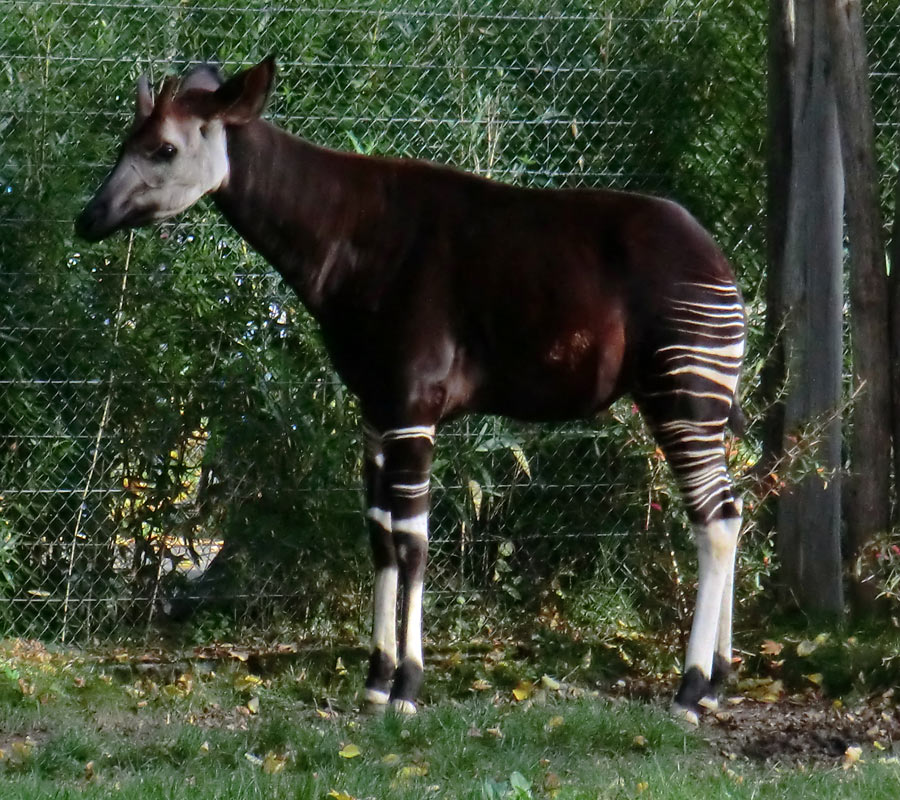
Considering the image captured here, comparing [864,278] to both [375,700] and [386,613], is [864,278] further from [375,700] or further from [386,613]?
[375,700]

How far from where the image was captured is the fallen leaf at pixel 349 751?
3.69 m

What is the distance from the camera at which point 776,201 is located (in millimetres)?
5438

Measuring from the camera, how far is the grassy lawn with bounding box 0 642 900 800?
131 inches

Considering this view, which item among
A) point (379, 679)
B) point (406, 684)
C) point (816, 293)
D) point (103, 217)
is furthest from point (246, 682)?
point (816, 293)

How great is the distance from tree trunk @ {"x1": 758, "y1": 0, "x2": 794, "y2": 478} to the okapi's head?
2222mm

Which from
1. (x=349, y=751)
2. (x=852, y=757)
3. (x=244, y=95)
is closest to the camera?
(x=349, y=751)

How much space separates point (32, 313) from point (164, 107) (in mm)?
1446

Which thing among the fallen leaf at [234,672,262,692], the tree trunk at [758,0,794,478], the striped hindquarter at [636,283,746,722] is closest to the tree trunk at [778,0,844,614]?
the tree trunk at [758,0,794,478]

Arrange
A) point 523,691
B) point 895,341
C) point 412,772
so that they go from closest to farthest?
point 412,772 < point 523,691 < point 895,341

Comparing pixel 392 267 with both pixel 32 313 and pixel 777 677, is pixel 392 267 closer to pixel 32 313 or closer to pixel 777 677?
pixel 32 313

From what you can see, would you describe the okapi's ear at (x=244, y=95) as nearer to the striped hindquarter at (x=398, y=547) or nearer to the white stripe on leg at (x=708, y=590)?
the striped hindquarter at (x=398, y=547)

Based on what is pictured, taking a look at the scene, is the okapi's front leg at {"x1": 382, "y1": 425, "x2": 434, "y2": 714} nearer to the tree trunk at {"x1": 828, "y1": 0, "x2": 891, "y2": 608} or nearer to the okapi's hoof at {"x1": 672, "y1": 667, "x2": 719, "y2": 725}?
the okapi's hoof at {"x1": 672, "y1": 667, "x2": 719, "y2": 725}

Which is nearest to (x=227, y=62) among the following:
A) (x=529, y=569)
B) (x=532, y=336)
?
(x=532, y=336)

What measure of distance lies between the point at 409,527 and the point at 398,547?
0.08 meters
